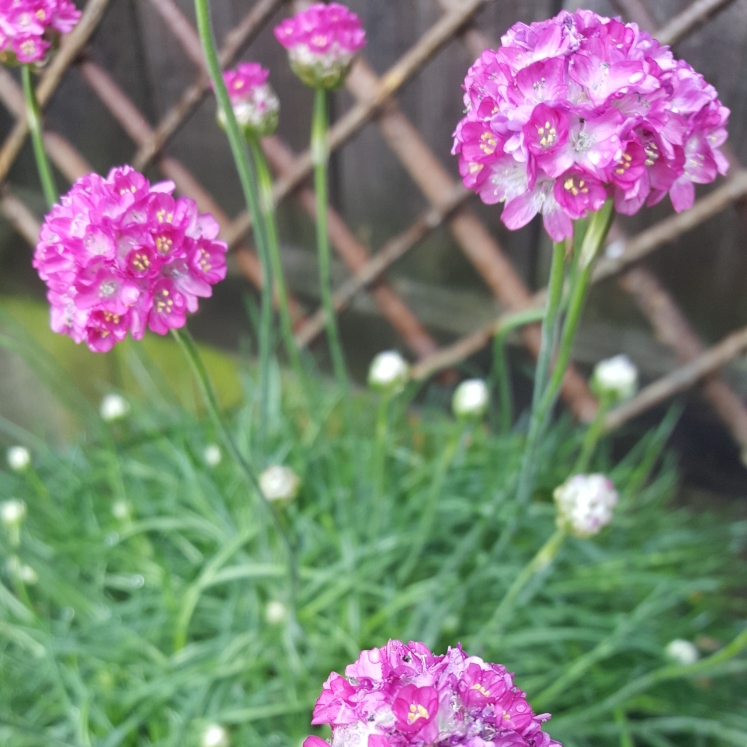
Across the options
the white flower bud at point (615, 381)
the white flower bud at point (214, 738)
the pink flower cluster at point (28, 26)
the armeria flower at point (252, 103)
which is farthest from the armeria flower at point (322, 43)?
the white flower bud at point (214, 738)

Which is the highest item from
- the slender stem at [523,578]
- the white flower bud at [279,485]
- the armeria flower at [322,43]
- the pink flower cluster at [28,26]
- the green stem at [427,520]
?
the armeria flower at [322,43]

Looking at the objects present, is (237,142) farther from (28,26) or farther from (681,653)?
(681,653)

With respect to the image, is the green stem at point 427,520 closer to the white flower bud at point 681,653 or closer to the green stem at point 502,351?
the green stem at point 502,351

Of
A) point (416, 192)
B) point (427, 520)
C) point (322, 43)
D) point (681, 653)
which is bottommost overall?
point (681, 653)

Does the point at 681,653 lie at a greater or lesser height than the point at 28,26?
lesser

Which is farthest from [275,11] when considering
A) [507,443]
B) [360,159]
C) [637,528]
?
[637,528]

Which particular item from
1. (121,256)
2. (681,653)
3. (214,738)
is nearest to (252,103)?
(121,256)

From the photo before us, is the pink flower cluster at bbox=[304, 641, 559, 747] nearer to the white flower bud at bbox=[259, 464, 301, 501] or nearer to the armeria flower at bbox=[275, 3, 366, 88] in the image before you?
the white flower bud at bbox=[259, 464, 301, 501]
